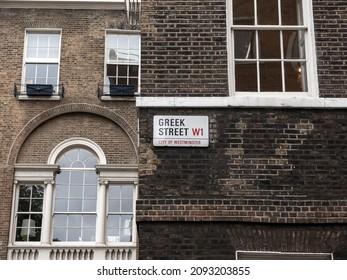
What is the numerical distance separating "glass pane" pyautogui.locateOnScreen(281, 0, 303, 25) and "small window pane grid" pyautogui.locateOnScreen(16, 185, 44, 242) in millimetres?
12536

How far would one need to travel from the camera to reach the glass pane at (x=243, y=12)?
939 cm

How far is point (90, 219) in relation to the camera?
1969cm

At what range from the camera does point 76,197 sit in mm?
19922

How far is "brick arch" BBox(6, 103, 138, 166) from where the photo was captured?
65.8ft

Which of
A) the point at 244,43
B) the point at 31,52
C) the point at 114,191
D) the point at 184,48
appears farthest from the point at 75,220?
the point at 244,43

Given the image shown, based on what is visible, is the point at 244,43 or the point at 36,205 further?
the point at 36,205

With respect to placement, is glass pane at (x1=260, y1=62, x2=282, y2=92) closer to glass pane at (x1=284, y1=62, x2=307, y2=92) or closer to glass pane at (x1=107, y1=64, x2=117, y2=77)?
glass pane at (x1=284, y1=62, x2=307, y2=92)

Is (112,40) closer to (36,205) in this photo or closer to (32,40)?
(32,40)

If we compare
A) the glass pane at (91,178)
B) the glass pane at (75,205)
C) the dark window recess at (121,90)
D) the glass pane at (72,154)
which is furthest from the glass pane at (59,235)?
the dark window recess at (121,90)

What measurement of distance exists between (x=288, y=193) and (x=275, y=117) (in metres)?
1.11

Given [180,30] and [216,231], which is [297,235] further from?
[180,30]

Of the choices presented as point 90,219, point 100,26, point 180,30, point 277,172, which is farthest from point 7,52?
point 277,172

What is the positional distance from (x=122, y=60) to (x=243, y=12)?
1224 cm

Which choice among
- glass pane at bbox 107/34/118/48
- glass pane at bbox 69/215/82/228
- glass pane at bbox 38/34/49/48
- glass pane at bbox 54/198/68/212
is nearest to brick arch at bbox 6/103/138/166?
glass pane at bbox 54/198/68/212
